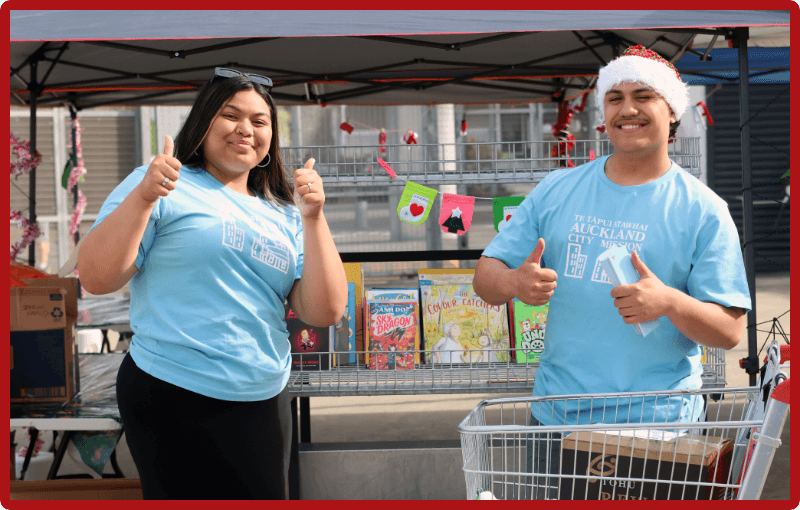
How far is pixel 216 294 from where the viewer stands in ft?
5.93

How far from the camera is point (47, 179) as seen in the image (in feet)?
36.8

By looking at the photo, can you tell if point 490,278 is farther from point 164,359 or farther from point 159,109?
point 159,109

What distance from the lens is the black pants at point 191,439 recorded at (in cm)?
183

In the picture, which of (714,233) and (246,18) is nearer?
(714,233)

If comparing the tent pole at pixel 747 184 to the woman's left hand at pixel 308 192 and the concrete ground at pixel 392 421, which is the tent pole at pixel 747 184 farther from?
the woman's left hand at pixel 308 192

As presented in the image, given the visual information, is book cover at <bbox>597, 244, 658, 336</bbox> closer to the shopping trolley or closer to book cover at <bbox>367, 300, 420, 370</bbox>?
the shopping trolley

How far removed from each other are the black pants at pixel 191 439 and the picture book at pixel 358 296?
4.39ft

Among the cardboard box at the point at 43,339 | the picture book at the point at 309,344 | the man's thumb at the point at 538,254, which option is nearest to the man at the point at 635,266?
the man's thumb at the point at 538,254

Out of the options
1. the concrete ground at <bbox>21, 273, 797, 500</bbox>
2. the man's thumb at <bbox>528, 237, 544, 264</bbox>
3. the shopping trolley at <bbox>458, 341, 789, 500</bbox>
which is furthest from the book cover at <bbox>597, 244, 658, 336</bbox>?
the concrete ground at <bbox>21, 273, 797, 500</bbox>

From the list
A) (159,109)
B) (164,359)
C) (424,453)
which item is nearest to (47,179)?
(159,109)

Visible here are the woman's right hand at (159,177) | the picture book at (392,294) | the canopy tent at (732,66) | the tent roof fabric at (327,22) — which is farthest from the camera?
the canopy tent at (732,66)

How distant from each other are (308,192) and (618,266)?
748 mm

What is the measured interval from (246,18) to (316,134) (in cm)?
903

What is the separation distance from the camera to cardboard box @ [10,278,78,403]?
307 centimetres
